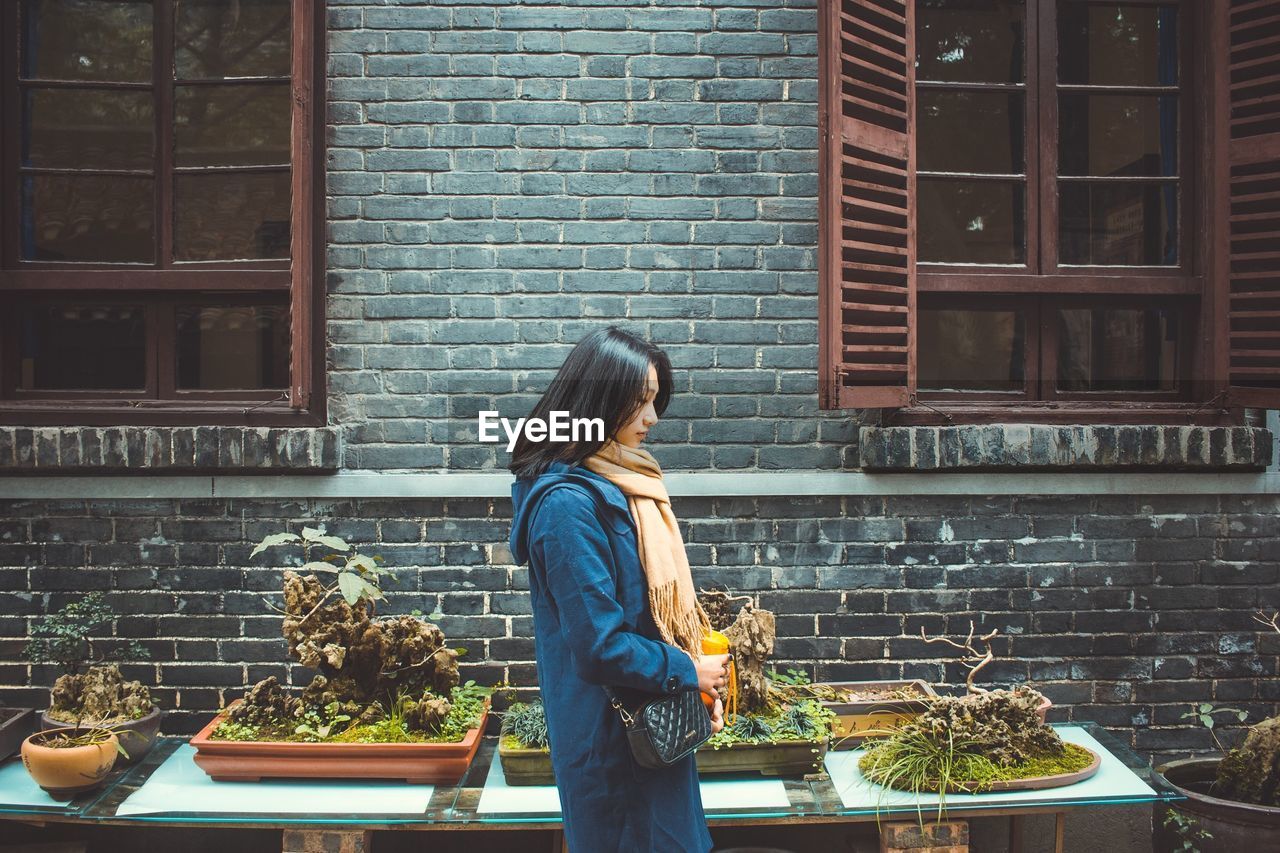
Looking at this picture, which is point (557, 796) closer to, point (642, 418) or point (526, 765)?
point (526, 765)

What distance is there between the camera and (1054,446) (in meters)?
3.75

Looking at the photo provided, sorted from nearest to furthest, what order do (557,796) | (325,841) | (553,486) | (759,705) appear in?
(553,486) → (325,841) → (557,796) → (759,705)

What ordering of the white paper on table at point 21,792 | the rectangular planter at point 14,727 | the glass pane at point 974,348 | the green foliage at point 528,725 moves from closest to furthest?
the white paper on table at point 21,792 → the green foliage at point 528,725 → the rectangular planter at point 14,727 → the glass pane at point 974,348

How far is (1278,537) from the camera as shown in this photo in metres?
3.88

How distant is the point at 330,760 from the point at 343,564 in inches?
31.9

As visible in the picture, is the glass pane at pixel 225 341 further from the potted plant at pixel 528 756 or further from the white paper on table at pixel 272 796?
the potted plant at pixel 528 756

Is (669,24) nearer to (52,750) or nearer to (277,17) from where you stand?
(277,17)

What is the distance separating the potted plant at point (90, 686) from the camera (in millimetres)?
3311

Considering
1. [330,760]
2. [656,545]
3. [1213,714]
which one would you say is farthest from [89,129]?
[1213,714]

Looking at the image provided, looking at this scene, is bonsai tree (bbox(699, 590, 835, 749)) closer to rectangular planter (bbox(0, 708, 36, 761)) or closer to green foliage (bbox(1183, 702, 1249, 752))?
green foliage (bbox(1183, 702, 1249, 752))

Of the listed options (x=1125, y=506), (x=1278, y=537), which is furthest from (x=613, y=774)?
(x=1278, y=537)

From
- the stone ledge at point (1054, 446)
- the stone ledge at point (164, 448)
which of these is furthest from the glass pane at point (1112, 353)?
the stone ledge at point (164, 448)

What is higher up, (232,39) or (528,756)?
(232,39)

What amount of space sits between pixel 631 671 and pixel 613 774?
0.27 meters
